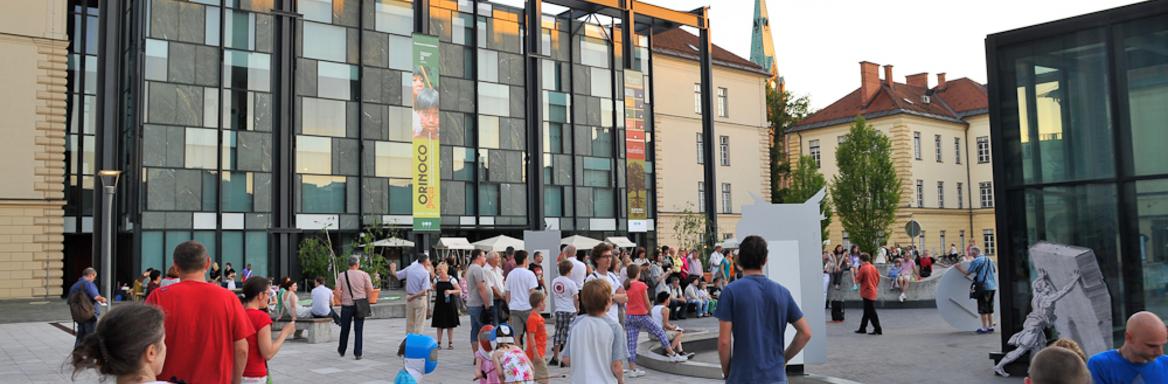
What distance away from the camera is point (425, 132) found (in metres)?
39.0

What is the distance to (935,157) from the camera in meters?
63.9

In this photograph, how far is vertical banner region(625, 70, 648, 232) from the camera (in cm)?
4706

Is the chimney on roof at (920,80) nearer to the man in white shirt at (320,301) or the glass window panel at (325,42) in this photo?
the glass window panel at (325,42)

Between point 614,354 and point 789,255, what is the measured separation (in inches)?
191

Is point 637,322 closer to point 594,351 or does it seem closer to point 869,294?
point 594,351

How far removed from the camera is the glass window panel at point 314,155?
37438mm

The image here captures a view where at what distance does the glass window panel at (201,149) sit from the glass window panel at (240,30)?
3.62 meters

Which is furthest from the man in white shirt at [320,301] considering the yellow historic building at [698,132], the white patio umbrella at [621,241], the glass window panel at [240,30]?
the yellow historic building at [698,132]

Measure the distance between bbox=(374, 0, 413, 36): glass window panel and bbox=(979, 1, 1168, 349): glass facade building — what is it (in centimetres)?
3179

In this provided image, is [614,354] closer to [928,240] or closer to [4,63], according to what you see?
[4,63]

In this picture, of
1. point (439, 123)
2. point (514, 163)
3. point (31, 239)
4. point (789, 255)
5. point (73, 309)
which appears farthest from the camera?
point (514, 163)

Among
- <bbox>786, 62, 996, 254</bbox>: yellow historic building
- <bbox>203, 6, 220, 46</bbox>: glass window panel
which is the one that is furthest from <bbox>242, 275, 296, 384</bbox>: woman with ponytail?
<bbox>786, 62, 996, 254</bbox>: yellow historic building

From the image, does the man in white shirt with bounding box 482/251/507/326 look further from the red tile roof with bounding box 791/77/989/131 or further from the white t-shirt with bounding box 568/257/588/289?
the red tile roof with bounding box 791/77/989/131

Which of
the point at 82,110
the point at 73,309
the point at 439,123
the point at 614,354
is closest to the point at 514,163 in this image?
the point at 439,123
